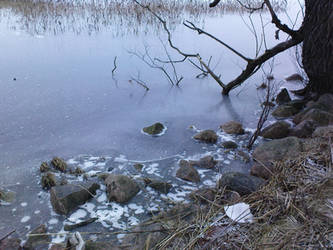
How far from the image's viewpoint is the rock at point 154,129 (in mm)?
3256

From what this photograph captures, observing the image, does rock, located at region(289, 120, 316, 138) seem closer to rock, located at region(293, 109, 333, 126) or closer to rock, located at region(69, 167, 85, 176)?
rock, located at region(293, 109, 333, 126)

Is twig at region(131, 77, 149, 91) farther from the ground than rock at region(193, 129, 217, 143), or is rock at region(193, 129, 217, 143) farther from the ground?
twig at region(131, 77, 149, 91)

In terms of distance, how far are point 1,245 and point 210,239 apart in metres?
1.16

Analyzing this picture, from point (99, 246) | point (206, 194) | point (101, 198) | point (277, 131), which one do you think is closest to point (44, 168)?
point (101, 198)

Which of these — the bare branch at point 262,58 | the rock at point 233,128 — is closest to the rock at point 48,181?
the rock at point 233,128

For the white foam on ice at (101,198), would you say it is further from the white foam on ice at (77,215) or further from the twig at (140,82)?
the twig at (140,82)

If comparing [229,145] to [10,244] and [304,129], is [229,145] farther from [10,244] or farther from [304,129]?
[10,244]

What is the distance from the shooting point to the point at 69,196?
2.13 meters

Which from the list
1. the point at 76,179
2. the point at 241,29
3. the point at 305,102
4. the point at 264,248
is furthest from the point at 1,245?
the point at 241,29

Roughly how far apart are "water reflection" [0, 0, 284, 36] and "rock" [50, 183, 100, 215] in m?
5.03

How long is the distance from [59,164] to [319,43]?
2.94 metres

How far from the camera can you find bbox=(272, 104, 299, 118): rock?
3775 mm

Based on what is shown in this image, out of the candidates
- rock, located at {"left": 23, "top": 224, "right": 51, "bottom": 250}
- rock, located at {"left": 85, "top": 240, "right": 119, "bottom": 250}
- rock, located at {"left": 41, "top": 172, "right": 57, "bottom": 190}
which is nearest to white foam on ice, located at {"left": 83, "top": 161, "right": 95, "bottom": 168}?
rock, located at {"left": 41, "top": 172, "right": 57, "bottom": 190}

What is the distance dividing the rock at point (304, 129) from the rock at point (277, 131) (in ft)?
0.27
